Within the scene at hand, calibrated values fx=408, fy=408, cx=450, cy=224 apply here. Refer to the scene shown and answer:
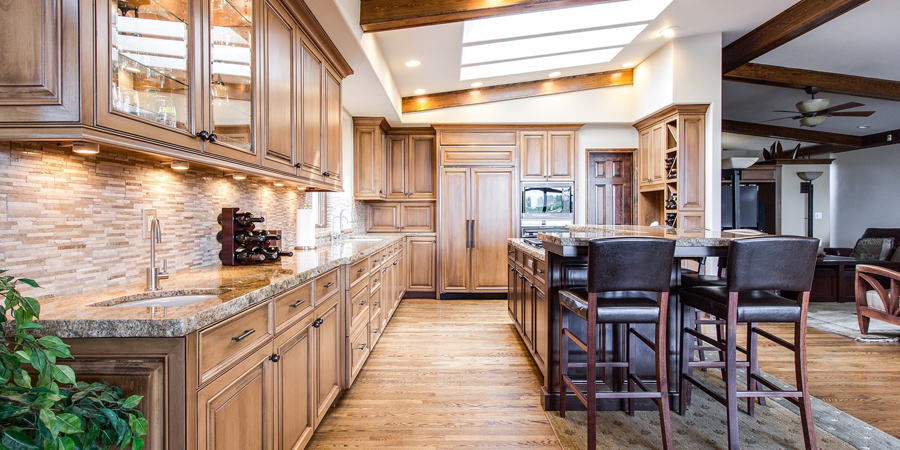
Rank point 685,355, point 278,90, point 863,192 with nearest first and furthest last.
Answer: point 278,90 → point 685,355 → point 863,192

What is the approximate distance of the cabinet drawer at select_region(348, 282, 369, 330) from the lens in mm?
2654

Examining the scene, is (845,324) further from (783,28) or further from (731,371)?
(731,371)

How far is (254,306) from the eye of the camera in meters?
1.40

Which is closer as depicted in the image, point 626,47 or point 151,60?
point 151,60

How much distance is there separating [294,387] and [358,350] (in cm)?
112

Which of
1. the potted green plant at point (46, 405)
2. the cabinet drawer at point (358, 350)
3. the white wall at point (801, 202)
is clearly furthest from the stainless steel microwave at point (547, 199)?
the white wall at point (801, 202)

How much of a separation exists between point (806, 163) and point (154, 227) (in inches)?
429

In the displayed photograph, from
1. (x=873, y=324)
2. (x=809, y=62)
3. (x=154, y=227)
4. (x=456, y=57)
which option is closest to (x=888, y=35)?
(x=809, y=62)

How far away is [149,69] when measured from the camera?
1311 mm

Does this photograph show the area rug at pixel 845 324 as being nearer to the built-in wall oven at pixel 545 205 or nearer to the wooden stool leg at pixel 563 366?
the built-in wall oven at pixel 545 205

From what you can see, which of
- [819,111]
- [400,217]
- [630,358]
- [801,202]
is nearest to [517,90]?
[400,217]

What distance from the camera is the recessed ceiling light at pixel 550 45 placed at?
13.4 feet

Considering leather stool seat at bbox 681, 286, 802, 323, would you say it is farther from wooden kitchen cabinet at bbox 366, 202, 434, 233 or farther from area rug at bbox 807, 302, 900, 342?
wooden kitchen cabinet at bbox 366, 202, 434, 233

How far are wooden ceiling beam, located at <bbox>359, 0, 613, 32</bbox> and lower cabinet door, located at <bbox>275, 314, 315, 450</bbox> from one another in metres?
2.22
